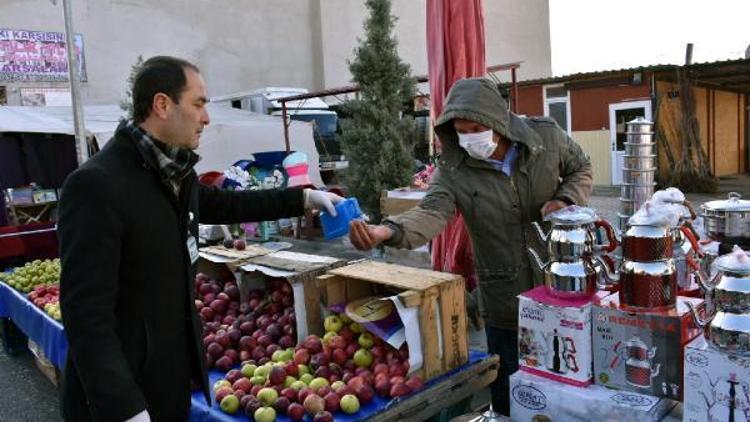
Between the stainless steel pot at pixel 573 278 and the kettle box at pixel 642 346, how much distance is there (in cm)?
7

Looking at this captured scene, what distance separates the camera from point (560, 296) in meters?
1.81

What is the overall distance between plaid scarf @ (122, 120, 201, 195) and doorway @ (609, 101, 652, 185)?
15015mm

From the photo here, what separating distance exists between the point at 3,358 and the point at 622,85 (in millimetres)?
14955

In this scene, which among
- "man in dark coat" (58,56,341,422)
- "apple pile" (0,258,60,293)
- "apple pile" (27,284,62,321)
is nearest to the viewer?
"man in dark coat" (58,56,341,422)

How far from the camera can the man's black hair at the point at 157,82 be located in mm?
1726

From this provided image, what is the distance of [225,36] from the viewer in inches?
856

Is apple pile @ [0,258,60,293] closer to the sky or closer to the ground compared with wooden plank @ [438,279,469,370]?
closer to the ground

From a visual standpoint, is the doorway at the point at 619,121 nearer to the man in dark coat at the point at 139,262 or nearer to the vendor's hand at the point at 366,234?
the vendor's hand at the point at 366,234

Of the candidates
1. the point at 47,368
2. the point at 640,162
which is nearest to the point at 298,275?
the point at 640,162

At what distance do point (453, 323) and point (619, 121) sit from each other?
15009 mm

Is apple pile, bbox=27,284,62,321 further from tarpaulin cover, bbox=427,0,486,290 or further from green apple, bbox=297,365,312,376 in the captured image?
tarpaulin cover, bbox=427,0,486,290

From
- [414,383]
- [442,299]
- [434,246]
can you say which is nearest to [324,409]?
[414,383]

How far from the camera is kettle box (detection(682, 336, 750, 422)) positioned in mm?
1405

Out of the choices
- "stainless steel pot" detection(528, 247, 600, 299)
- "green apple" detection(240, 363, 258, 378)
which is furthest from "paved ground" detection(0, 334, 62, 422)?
"stainless steel pot" detection(528, 247, 600, 299)
